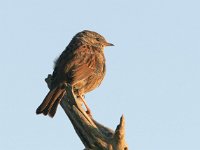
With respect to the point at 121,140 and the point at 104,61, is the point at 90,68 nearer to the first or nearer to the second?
the point at 104,61

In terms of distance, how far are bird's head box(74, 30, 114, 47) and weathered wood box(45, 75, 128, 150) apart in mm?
3937

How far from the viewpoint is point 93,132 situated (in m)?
8.85

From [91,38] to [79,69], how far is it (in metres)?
1.93

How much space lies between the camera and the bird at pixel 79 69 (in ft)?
35.8

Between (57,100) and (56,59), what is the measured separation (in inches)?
73.4

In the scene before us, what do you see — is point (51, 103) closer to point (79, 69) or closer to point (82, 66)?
point (79, 69)

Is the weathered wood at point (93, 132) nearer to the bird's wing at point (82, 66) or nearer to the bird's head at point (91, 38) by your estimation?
the bird's wing at point (82, 66)

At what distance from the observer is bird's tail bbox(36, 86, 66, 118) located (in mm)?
10719

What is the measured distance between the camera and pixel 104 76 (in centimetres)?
1263

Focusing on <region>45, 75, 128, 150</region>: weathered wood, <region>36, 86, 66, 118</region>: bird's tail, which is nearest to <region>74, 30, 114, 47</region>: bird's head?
<region>36, 86, 66, 118</region>: bird's tail

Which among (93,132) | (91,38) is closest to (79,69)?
(91,38)

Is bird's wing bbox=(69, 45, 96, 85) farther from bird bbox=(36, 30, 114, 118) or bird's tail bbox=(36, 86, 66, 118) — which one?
bird's tail bbox=(36, 86, 66, 118)

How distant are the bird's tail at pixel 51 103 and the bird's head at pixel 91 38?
2.55 metres

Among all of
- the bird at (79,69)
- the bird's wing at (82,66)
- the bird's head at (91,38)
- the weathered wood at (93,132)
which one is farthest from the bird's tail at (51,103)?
the bird's head at (91,38)
